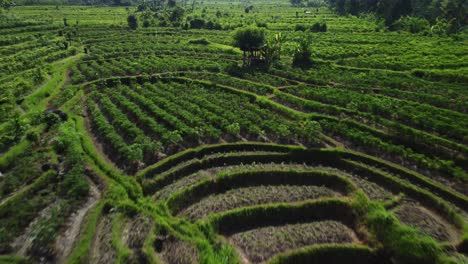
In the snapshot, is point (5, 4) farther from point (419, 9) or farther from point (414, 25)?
point (419, 9)

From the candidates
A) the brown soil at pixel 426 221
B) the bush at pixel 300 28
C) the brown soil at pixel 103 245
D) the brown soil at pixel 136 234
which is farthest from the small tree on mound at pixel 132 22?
the brown soil at pixel 426 221

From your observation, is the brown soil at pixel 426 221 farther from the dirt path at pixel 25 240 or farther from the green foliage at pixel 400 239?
the dirt path at pixel 25 240

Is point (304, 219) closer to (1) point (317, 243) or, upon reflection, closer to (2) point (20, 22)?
(1) point (317, 243)

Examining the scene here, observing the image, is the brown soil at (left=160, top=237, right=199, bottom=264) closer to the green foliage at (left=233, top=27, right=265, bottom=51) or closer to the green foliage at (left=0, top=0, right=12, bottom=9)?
the green foliage at (left=233, top=27, right=265, bottom=51)

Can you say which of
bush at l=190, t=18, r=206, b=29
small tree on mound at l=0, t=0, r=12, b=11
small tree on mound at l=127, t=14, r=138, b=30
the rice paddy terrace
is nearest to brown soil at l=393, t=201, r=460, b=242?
the rice paddy terrace

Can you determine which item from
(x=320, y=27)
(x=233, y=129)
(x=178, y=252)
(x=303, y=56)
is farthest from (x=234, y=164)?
(x=320, y=27)
